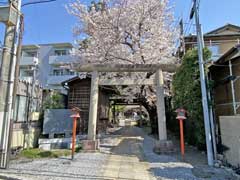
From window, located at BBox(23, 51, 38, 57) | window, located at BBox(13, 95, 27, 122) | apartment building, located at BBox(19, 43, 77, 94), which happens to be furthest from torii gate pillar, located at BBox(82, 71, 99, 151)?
window, located at BBox(23, 51, 38, 57)

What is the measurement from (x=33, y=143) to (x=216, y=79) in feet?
32.5

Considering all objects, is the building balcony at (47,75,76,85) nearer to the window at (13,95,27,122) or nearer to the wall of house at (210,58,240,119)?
the window at (13,95,27,122)

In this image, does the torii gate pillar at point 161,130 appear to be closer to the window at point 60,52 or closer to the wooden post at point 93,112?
the wooden post at point 93,112

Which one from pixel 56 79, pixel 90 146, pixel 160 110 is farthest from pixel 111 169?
pixel 56 79

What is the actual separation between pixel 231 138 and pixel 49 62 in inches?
904

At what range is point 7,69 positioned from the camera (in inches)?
233

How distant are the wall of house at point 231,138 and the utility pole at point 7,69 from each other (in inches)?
277

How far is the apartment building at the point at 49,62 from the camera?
928 inches

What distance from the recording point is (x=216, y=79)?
8969 mm

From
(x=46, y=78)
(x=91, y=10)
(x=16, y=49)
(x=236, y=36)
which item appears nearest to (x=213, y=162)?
(x=16, y=49)

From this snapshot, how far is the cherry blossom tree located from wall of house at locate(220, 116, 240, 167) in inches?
235

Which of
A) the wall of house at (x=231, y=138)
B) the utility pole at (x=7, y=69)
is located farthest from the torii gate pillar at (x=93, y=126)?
the wall of house at (x=231, y=138)

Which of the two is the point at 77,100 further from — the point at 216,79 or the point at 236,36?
the point at 236,36

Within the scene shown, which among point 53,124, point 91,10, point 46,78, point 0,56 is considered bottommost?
point 53,124
